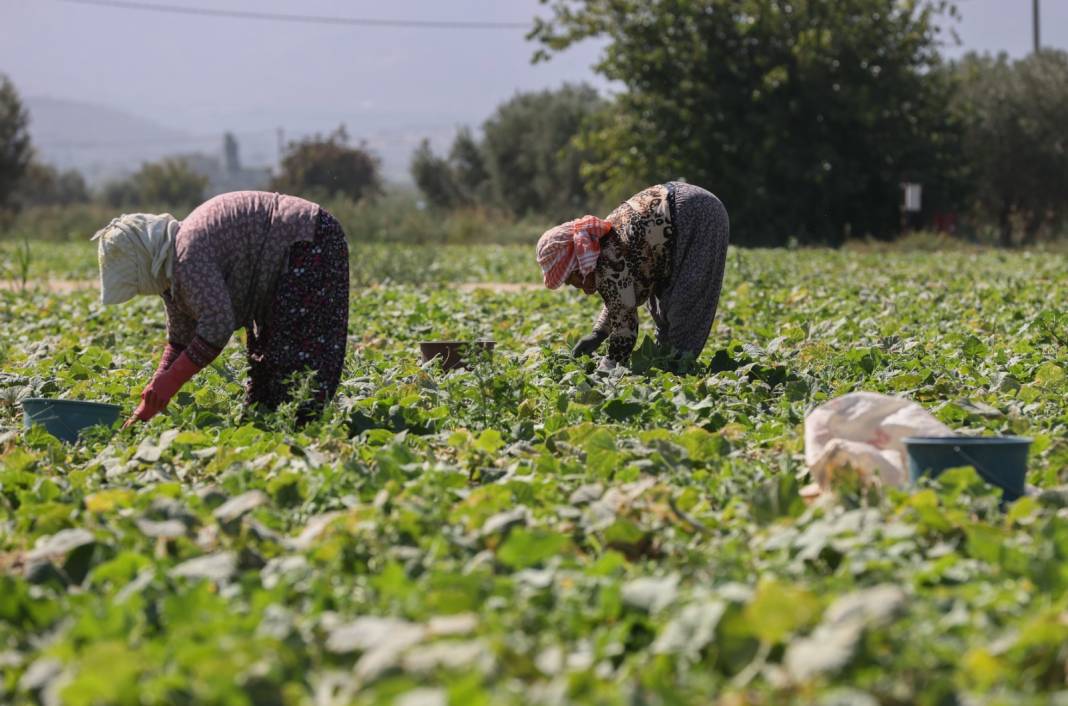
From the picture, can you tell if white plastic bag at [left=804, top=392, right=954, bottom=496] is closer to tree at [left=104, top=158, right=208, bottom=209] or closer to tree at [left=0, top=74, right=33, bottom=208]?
tree at [left=0, top=74, right=33, bottom=208]

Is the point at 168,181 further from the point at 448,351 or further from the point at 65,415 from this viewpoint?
the point at 65,415

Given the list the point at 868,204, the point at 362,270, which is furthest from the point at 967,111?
the point at 362,270

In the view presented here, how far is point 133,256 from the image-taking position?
4762 mm

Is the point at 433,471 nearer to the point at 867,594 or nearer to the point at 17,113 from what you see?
the point at 867,594

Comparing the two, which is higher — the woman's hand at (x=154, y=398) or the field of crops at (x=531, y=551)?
the woman's hand at (x=154, y=398)

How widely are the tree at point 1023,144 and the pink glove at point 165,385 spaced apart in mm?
28860

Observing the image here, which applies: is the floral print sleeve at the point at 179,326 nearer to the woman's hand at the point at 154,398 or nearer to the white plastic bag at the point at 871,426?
the woman's hand at the point at 154,398

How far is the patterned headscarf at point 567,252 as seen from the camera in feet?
19.4

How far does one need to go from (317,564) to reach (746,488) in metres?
1.17

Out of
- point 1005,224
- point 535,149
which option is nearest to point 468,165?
point 535,149

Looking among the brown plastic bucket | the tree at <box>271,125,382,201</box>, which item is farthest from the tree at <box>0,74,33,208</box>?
the brown plastic bucket

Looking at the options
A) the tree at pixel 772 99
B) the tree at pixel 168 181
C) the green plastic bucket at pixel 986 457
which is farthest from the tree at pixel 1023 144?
the tree at pixel 168 181

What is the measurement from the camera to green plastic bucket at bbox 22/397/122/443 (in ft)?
15.4

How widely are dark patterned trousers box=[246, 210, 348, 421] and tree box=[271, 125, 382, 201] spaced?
4704 cm
